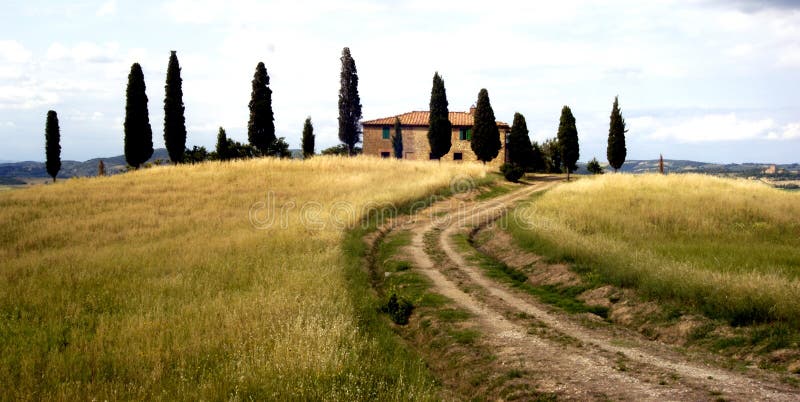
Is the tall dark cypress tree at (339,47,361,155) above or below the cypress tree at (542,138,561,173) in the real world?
above

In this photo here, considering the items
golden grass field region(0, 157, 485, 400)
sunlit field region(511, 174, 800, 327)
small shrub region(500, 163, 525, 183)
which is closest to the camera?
golden grass field region(0, 157, 485, 400)

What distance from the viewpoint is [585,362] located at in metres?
8.63

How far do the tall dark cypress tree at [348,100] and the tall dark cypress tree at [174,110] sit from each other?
22.5 meters

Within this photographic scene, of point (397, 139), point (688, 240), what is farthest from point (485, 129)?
point (688, 240)

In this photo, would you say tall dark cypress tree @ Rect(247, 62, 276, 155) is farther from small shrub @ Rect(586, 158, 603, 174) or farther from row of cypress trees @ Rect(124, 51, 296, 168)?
small shrub @ Rect(586, 158, 603, 174)

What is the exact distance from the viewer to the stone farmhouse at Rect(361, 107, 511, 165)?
68875mm

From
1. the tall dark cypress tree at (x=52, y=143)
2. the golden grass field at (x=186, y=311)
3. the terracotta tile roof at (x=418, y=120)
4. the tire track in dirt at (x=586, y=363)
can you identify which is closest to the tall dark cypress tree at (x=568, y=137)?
the terracotta tile roof at (x=418, y=120)

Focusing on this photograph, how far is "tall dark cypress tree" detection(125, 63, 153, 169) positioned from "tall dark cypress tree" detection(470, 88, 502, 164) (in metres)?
31.2

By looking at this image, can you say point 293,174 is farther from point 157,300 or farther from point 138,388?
point 138,388

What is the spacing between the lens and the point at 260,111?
55.5 metres

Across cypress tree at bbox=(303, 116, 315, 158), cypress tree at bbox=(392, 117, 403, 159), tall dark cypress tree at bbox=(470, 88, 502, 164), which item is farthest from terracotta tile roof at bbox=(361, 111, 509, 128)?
tall dark cypress tree at bbox=(470, 88, 502, 164)

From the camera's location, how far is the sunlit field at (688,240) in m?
10.4

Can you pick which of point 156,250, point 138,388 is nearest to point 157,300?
point 138,388

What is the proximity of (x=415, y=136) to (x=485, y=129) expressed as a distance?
19.1 m
